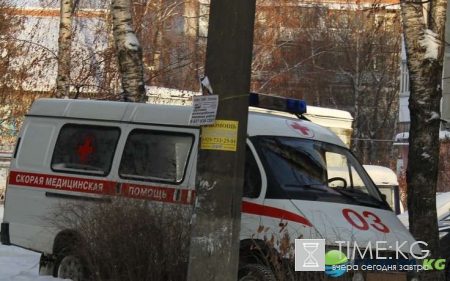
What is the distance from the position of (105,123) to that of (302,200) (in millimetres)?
2923

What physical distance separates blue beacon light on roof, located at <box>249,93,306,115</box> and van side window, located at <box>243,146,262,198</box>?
1014 millimetres

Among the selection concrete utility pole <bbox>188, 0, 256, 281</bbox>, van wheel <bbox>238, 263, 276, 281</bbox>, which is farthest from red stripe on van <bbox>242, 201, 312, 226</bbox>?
concrete utility pole <bbox>188, 0, 256, 281</bbox>

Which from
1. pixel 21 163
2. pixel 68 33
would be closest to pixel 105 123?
pixel 21 163

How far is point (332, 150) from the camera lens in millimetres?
9648

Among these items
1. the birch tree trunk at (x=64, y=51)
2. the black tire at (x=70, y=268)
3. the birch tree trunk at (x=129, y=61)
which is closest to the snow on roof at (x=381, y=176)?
the birch tree trunk at (x=64, y=51)

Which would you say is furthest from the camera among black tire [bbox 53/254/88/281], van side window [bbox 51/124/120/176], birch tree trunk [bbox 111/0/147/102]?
birch tree trunk [bbox 111/0/147/102]

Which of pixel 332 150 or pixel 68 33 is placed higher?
pixel 68 33

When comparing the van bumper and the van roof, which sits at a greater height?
the van roof

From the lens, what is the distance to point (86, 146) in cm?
1020

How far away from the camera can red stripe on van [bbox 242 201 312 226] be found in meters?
8.29

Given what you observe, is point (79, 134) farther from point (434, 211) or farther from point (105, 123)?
point (434, 211)

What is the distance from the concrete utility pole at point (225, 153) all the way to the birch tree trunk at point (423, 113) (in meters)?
3.31

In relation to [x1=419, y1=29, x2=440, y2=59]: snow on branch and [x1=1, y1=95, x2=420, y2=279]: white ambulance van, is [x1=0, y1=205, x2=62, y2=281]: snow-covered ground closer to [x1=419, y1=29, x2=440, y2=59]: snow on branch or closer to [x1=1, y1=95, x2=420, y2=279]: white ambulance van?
[x1=1, y1=95, x2=420, y2=279]: white ambulance van

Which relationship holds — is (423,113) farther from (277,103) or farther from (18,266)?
(18,266)
